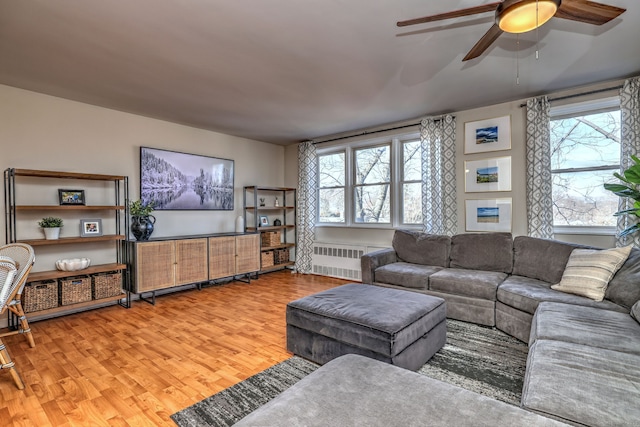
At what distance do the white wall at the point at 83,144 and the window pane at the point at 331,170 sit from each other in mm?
1823

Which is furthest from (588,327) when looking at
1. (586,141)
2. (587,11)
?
(586,141)

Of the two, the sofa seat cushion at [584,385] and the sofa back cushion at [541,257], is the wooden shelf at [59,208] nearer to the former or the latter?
the sofa seat cushion at [584,385]

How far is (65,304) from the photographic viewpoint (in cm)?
335

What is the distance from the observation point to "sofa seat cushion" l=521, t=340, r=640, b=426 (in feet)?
3.65

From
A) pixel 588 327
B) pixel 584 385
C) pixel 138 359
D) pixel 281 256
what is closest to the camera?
pixel 584 385

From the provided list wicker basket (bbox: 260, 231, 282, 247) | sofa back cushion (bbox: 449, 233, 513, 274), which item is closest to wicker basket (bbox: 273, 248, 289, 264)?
wicker basket (bbox: 260, 231, 282, 247)

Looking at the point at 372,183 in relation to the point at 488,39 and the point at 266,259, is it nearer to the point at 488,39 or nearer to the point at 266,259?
the point at 266,259

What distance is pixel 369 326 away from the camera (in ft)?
6.72

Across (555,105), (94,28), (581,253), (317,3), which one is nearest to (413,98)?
(555,105)

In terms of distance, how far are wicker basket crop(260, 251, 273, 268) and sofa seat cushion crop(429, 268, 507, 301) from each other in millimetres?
2995

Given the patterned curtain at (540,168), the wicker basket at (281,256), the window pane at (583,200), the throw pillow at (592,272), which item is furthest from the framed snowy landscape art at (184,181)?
the window pane at (583,200)

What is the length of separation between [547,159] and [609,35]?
1435 mm

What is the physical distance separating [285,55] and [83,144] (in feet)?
9.30

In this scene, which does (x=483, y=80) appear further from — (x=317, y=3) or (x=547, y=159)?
(x=317, y=3)
